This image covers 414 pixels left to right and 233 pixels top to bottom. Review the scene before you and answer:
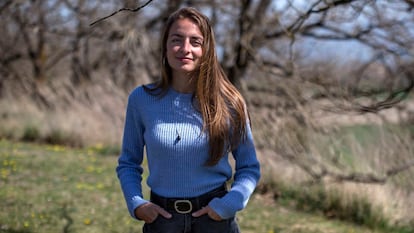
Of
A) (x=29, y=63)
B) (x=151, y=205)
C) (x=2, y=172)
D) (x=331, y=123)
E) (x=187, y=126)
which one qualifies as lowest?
(x=29, y=63)

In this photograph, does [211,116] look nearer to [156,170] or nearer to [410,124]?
[156,170]

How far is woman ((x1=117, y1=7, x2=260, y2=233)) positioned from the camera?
2248 mm

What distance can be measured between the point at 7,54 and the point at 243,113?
1557cm

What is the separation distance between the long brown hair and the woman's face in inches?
0.8

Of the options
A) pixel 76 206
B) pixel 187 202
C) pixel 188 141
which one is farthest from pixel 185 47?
pixel 76 206

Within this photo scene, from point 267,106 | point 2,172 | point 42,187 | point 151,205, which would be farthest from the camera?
point 267,106

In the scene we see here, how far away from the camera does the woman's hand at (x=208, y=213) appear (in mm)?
2191

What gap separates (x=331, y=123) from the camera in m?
7.43

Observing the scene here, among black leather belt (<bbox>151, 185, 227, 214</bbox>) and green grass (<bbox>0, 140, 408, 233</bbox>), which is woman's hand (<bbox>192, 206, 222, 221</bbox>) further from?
green grass (<bbox>0, 140, 408, 233</bbox>)

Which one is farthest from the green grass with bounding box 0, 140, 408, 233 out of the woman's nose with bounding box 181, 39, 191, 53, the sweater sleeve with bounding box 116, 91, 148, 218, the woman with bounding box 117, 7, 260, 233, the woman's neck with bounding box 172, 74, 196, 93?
the woman's nose with bounding box 181, 39, 191, 53

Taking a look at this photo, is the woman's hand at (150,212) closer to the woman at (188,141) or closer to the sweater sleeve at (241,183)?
the woman at (188,141)

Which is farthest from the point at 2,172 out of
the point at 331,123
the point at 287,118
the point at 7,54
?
the point at 7,54

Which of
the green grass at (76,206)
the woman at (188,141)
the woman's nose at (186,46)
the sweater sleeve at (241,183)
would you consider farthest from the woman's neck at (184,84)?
the green grass at (76,206)

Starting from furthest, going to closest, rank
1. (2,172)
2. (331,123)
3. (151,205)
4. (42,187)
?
(331,123), (2,172), (42,187), (151,205)
